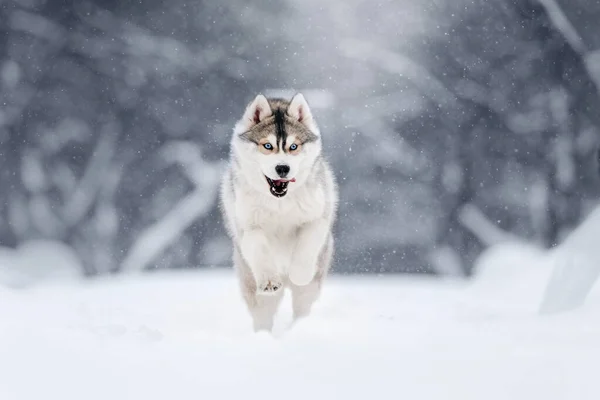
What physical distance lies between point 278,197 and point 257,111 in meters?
0.69

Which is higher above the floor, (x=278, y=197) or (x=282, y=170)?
(x=282, y=170)

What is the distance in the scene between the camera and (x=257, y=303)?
17.7ft

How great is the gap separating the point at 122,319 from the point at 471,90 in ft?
29.3

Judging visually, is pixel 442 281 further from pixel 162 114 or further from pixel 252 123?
pixel 162 114

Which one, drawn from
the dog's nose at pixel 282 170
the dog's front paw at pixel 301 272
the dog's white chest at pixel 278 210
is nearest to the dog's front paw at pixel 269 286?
the dog's front paw at pixel 301 272

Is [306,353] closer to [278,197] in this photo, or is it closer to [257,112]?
[278,197]

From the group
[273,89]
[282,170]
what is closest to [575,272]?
[282,170]

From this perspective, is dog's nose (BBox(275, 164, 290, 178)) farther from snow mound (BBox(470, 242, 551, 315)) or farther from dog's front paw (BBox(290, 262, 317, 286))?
snow mound (BBox(470, 242, 551, 315))

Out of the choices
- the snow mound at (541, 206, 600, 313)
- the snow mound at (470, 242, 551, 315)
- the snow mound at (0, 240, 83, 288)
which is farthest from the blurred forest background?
the snow mound at (541, 206, 600, 313)

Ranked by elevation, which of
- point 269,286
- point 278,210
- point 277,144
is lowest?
point 269,286

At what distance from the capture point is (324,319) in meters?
5.14

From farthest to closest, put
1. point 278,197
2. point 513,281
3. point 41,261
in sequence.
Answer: point 41,261 < point 513,281 < point 278,197

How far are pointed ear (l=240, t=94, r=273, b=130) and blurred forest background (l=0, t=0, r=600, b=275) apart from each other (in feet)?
23.4

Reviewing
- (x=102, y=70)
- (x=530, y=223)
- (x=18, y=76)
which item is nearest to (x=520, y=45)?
(x=530, y=223)
